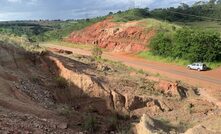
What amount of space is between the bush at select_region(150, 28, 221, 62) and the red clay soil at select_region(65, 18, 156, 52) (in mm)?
9875

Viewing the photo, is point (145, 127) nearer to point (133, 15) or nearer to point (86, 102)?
point (86, 102)

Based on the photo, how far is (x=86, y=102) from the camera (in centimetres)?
2345

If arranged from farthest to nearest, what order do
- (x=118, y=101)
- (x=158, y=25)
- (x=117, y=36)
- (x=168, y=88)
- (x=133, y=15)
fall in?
(x=133, y=15) → (x=117, y=36) → (x=158, y=25) → (x=168, y=88) → (x=118, y=101)

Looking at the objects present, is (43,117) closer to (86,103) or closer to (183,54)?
(86,103)

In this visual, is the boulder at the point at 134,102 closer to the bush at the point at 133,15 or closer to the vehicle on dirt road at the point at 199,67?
the vehicle on dirt road at the point at 199,67

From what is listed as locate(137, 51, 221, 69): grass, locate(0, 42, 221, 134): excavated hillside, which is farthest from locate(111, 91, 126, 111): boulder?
locate(137, 51, 221, 69): grass

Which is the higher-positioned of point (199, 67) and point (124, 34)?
point (124, 34)

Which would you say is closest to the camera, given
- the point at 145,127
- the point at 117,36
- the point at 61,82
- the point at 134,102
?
the point at 145,127

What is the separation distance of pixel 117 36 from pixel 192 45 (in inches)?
1020

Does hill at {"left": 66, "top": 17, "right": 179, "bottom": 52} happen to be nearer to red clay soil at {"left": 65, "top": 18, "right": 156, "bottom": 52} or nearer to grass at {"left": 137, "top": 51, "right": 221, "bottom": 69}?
red clay soil at {"left": 65, "top": 18, "right": 156, "bottom": 52}

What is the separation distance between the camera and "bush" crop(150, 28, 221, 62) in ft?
165

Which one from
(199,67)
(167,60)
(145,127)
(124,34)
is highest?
(145,127)

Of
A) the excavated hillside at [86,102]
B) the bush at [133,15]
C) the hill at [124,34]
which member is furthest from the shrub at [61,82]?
the bush at [133,15]

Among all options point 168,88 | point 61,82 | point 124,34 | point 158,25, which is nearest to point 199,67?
point 168,88
